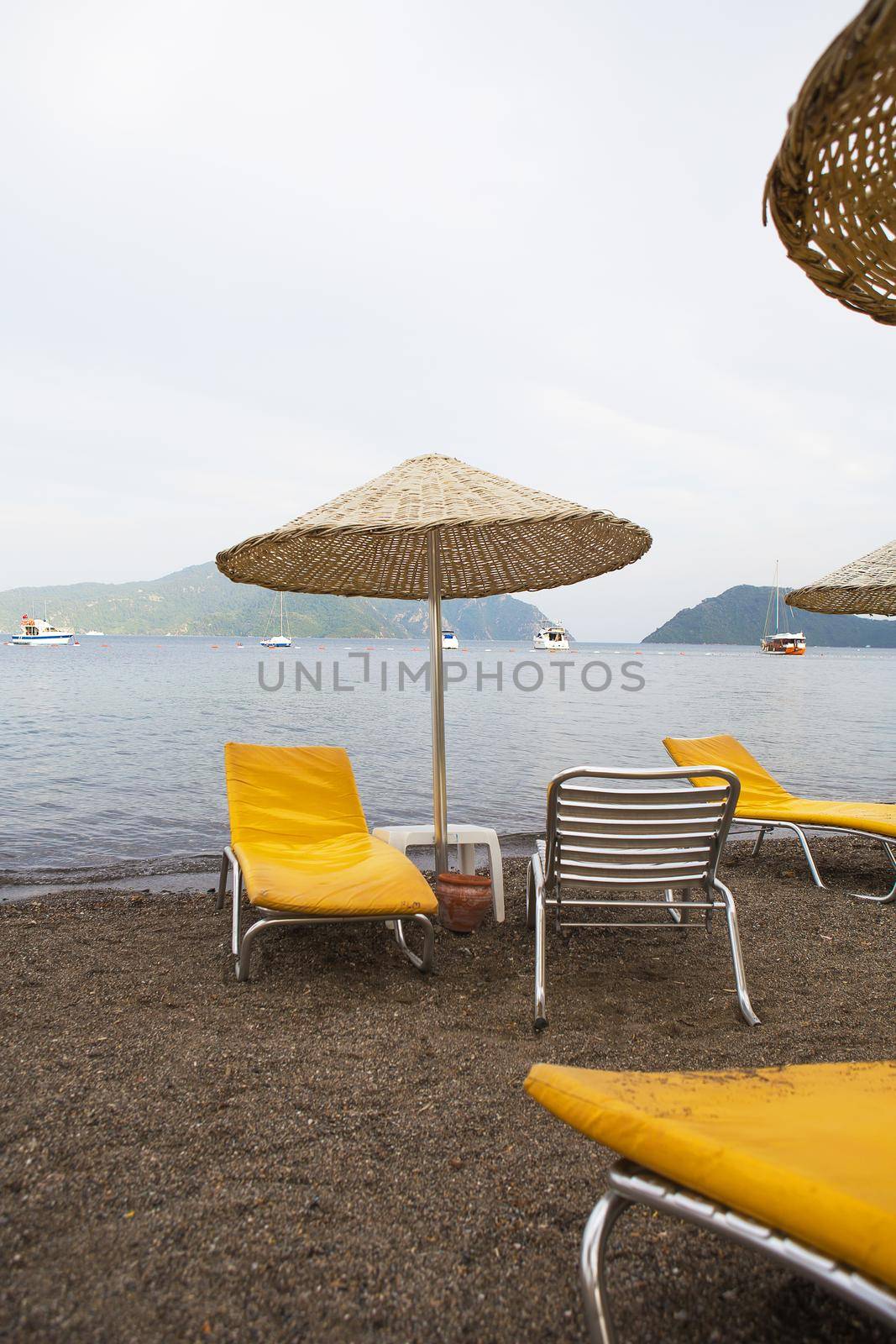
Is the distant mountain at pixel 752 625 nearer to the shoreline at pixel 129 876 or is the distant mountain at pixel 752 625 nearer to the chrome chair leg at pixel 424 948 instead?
the shoreline at pixel 129 876

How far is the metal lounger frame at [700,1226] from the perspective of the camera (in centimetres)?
91

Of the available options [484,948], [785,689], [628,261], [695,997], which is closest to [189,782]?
[484,948]

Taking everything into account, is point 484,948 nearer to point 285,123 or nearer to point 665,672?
point 285,123

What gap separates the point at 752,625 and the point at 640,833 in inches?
4525

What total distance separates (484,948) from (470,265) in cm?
1550

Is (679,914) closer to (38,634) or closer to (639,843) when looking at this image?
(639,843)

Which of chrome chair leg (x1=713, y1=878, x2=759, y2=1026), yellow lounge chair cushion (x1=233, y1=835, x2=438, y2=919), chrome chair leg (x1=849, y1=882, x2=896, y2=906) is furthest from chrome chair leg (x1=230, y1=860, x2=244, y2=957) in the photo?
chrome chair leg (x1=849, y1=882, x2=896, y2=906)

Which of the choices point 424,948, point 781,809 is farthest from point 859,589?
point 424,948

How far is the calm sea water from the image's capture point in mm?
9125

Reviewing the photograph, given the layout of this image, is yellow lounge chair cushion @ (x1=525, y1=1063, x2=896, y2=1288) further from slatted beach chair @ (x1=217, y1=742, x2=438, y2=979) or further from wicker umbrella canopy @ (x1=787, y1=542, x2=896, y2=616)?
wicker umbrella canopy @ (x1=787, y1=542, x2=896, y2=616)

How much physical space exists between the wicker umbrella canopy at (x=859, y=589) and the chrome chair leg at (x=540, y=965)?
4424 millimetres

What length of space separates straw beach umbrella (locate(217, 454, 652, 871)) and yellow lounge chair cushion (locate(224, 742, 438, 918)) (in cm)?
66

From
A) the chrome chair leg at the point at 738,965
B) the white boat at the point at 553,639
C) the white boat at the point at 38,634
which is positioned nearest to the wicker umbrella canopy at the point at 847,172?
the chrome chair leg at the point at 738,965

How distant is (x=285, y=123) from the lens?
11734 mm
